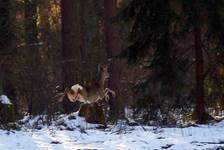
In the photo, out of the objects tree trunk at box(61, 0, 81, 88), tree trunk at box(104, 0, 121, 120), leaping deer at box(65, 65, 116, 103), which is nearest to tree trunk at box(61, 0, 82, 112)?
tree trunk at box(61, 0, 81, 88)

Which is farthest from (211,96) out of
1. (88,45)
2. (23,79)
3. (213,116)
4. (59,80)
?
(88,45)

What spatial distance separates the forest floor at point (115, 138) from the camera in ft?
38.2

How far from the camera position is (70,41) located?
25.5m

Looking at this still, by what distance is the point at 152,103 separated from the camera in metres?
17.1

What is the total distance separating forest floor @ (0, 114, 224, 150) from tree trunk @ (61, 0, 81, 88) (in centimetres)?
1057

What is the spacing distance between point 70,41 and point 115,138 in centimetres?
1312

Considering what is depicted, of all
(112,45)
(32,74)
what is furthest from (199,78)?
(32,74)

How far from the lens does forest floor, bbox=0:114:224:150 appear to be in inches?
458

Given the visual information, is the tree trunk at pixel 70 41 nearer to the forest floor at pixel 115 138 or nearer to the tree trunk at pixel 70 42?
the tree trunk at pixel 70 42

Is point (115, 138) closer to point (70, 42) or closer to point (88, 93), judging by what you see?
point (88, 93)

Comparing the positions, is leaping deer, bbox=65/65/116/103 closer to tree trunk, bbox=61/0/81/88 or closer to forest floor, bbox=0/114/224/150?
forest floor, bbox=0/114/224/150

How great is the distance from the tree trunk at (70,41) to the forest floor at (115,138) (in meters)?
10.6

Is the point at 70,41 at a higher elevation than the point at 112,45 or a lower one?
higher

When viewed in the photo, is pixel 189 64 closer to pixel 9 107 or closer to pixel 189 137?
pixel 189 137
